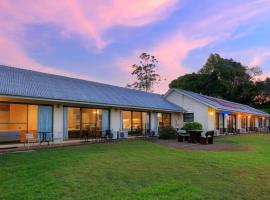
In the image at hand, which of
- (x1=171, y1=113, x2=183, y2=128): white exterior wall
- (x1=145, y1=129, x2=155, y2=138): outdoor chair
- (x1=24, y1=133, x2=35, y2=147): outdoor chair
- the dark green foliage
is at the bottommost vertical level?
(x1=145, y1=129, x2=155, y2=138): outdoor chair

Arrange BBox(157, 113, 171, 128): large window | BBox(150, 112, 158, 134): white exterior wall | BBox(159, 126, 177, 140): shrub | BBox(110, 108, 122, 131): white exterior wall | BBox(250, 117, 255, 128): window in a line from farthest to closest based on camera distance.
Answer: BBox(250, 117, 255, 128): window < BBox(157, 113, 171, 128): large window < BBox(150, 112, 158, 134): white exterior wall < BBox(159, 126, 177, 140): shrub < BBox(110, 108, 122, 131): white exterior wall

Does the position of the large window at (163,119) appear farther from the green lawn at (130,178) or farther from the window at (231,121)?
the green lawn at (130,178)

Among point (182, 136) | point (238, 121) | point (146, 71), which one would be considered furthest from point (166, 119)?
point (146, 71)

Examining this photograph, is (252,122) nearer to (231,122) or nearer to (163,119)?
(231,122)

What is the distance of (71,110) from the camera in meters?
18.7

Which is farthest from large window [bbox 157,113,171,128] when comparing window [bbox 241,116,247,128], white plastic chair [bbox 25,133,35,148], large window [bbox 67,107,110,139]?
window [bbox 241,116,247,128]

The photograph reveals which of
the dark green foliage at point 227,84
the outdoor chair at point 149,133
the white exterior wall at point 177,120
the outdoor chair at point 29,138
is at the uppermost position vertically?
the dark green foliage at point 227,84

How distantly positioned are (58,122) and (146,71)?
43.8 metres

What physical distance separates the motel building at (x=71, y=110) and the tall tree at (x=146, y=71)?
30.8 meters

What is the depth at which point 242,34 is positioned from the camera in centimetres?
2205

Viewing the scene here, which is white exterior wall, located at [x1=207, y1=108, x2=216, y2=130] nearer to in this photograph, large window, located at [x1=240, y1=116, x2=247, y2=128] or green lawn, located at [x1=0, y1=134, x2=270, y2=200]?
large window, located at [x1=240, y1=116, x2=247, y2=128]

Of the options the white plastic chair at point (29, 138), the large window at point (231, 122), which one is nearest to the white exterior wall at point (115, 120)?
the white plastic chair at point (29, 138)

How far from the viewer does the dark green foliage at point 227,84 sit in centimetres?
6347

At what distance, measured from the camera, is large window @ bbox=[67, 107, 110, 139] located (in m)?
18.8
